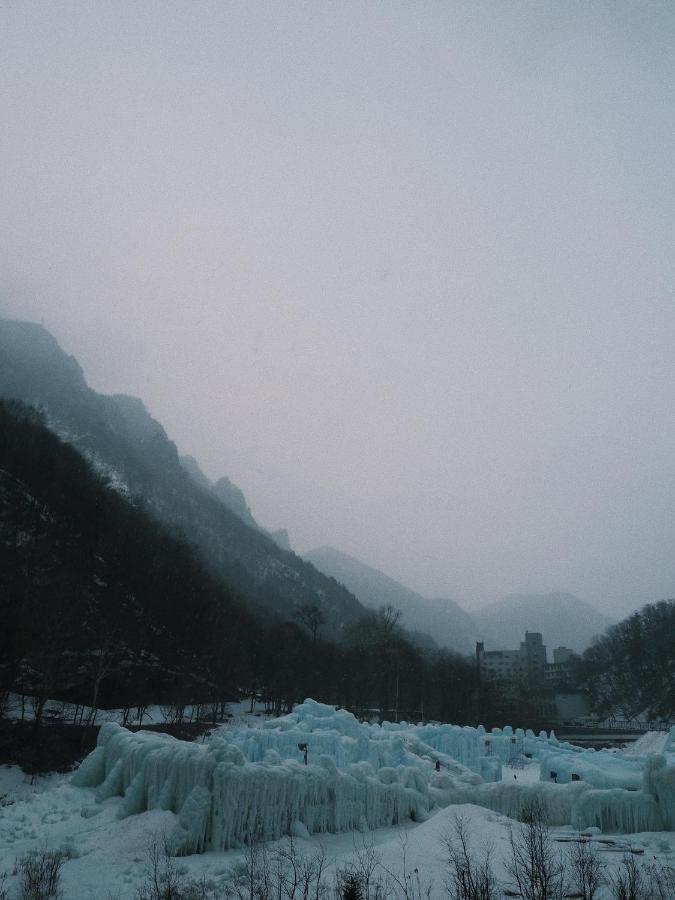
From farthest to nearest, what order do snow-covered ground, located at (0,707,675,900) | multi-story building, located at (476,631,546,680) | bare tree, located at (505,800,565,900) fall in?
multi-story building, located at (476,631,546,680)
snow-covered ground, located at (0,707,675,900)
bare tree, located at (505,800,565,900)

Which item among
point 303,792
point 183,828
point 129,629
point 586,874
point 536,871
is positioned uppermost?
point 129,629

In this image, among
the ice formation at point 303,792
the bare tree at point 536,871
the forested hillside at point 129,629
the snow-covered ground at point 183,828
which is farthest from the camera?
the forested hillside at point 129,629

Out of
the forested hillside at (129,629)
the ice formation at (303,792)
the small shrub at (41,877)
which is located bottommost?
the small shrub at (41,877)

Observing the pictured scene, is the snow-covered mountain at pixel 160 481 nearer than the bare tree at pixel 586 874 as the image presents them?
No

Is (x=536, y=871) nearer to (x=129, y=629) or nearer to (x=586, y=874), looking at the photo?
(x=586, y=874)

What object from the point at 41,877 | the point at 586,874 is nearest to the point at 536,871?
the point at 586,874

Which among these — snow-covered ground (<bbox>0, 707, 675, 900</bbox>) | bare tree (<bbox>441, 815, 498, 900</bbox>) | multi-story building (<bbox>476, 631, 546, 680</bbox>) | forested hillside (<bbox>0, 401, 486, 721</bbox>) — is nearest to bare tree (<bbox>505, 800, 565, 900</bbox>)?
bare tree (<bbox>441, 815, 498, 900</bbox>)

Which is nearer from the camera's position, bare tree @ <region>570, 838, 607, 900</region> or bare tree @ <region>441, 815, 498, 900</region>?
bare tree @ <region>441, 815, 498, 900</region>

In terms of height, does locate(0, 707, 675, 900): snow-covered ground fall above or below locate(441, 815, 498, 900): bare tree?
below

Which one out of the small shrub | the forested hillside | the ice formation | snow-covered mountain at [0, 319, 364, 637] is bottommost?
the small shrub

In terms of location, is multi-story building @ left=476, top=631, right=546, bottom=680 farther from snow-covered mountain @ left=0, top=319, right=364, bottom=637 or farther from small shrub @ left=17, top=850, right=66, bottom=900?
small shrub @ left=17, top=850, right=66, bottom=900

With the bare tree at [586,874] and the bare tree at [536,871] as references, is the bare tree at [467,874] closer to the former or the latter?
the bare tree at [536,871]

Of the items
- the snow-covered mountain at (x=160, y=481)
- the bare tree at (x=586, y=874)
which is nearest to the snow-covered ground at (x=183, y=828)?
the bare tree at (x=586, y=874)

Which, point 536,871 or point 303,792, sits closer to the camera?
point 536,871
